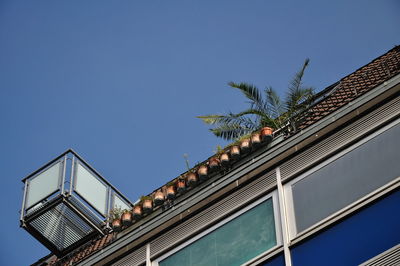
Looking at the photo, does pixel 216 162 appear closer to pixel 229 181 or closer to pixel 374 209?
pixel 229 181

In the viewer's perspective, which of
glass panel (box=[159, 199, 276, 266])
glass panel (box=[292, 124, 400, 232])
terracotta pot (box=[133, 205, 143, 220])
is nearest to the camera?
glass panel (box=[292, 124, 400, 232])

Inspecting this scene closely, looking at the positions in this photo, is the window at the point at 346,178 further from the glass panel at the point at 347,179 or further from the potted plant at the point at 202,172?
the potted plant at the point at 202,172

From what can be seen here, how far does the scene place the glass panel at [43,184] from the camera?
21578 millimetres

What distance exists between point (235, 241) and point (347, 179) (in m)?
1.88

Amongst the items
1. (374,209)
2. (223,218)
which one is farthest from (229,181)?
(374,209)

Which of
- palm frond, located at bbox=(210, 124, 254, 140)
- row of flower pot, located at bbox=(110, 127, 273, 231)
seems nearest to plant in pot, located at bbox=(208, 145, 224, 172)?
row of flower pot, located at bbox=(110, 127, 273, 231)

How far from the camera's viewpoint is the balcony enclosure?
2147 cm

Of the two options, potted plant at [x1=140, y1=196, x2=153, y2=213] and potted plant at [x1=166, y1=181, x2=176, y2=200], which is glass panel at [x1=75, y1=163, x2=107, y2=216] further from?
potted plant at [x1=166, y1=181, x2=176, y2=200]

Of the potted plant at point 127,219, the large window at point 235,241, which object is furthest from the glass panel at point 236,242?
the potted plant at point 127,219

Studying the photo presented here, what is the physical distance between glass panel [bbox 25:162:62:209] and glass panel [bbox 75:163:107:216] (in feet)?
1.41

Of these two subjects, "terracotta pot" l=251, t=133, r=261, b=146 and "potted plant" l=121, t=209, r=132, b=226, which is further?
"potted plant" l=121, t=209, r=132, b=226

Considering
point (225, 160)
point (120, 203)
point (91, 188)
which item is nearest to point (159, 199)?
point (225, 160)

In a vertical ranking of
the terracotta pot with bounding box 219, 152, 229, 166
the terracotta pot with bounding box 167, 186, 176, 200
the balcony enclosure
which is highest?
the balcony enclosure

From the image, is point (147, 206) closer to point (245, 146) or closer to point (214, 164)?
point (214, 164)
